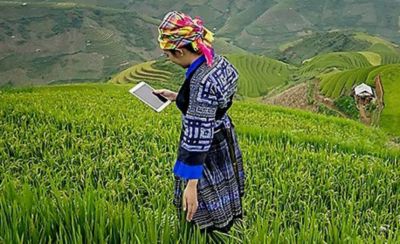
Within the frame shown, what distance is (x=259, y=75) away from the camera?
74188 mm

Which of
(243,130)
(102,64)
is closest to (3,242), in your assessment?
(243,130)

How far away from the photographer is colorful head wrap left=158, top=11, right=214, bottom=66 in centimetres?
285

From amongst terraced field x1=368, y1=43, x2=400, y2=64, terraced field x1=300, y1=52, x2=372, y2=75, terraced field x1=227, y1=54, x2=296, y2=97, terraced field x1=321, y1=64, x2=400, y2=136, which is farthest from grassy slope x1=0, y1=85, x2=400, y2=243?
terraced field x1=368, y1=43, x2=400, y2=64

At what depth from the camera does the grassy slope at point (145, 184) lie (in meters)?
2.75

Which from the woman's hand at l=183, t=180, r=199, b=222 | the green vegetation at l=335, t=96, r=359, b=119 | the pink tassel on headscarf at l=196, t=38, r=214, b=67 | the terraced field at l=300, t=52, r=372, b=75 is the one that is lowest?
the terraced field at l=300, t=52, r=372, b=75

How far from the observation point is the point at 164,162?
554cm

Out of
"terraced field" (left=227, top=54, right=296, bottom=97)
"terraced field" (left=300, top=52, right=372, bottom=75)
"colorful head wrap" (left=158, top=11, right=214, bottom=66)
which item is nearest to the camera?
"colorful head wrap" (left=158, top=11, right=214, bottom=66)

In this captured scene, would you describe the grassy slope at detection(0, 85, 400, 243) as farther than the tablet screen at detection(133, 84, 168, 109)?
No

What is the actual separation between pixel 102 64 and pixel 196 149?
13131 cm

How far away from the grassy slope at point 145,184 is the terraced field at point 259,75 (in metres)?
54.2

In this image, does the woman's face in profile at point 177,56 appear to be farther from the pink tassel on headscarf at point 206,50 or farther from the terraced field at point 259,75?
the terraced field at point 259,75

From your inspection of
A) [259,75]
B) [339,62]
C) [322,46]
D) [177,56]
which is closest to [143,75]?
[259,75]

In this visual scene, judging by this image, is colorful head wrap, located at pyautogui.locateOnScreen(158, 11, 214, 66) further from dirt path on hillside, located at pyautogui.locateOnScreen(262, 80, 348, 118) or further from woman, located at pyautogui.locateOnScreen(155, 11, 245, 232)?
dirt path on hillside, located at pyautogui.locateOnScreen(262, 80, 348, 118)

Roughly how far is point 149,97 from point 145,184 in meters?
1.29
